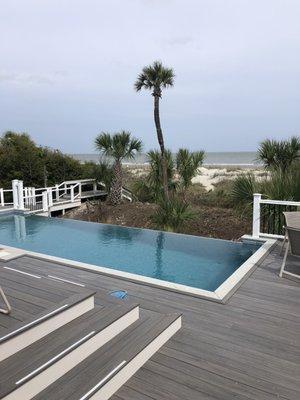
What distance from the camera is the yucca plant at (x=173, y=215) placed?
875 centimetres

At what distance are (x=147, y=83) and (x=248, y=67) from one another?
407 centimetres

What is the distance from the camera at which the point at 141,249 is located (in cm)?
734

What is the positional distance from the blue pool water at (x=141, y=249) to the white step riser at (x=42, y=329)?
262cm

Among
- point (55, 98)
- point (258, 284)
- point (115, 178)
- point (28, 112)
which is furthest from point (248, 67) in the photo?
point (28, 112)

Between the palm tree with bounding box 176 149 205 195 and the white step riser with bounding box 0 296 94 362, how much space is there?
8613 millimetres

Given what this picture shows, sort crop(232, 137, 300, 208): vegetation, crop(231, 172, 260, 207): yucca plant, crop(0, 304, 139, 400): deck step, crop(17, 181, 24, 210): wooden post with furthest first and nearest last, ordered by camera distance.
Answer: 1. crop(17, 181, 24, 210): wooden post
2. crop(231, 172, 260, 207): yucca plant
3. crop(232, 137, 300, 208): vegetation
4. crop(0, 304, 139, 400): deck step

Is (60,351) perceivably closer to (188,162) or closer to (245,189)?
(245,189)

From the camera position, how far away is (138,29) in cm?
1038

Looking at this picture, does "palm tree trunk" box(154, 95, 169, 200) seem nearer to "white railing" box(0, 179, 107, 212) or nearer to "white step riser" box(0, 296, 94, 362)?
"white railing" box(0, 179, 107, 212)

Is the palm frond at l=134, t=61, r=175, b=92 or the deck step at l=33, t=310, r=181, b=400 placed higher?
the palm frond at l=134, t=61, r=175, b=92

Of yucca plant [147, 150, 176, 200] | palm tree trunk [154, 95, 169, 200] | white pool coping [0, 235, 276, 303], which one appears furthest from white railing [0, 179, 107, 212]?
white pool coping [0, 235, 276, 303]

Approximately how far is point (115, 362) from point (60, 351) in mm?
410

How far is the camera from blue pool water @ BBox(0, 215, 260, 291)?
5.92m

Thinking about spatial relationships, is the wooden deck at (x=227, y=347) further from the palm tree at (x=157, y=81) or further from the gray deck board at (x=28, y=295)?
the palm tree at (x=157, y=81)
